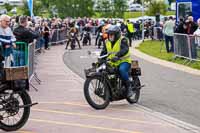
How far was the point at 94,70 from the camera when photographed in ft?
38.3

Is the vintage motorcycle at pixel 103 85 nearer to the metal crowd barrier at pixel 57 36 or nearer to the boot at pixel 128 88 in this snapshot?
the boot at pixel 128 88

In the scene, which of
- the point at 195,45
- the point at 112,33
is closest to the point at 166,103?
the point at 112,33

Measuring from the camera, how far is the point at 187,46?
70.5 feet

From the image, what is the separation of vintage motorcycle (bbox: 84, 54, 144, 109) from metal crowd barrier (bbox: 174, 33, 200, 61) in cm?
900

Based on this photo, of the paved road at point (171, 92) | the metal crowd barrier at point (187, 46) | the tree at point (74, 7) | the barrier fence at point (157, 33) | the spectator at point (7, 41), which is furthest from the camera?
the tree at point (74, 7)

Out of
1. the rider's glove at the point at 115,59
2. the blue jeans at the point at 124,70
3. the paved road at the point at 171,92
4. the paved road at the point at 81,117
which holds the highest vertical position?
the rider's glove at the point at 115,59

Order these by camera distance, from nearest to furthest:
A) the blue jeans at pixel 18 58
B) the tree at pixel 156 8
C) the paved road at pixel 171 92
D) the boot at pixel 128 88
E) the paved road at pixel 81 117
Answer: the paved road at pixel 81 117, the paved road at pixel 171 92, the boot at pixel 128 88, the blue jeans at pixel 18 58, the tree at pixel 156 8

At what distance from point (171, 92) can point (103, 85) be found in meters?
3.17

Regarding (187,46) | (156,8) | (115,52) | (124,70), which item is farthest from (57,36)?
(156,8)

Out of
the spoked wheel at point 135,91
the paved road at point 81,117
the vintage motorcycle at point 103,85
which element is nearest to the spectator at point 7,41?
the paved road at point 81,117

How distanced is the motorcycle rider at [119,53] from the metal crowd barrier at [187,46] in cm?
893

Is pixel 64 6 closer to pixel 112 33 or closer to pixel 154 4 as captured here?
pixel 154 4

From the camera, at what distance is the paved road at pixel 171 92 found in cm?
1118

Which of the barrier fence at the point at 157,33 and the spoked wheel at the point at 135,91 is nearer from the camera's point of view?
the spoked wheel at the point at 135,91
